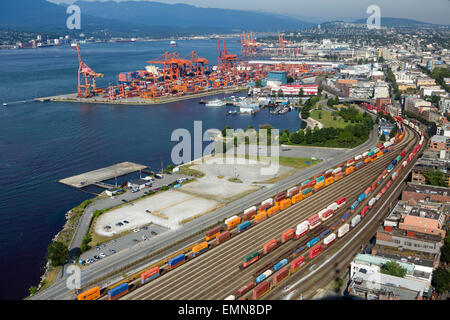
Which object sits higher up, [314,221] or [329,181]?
[329,181]

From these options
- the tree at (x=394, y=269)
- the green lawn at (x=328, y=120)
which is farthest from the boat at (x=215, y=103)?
the tree at (x=394, y=269)

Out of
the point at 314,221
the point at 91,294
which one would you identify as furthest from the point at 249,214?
the point at 91,294

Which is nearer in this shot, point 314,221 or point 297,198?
point 314,221

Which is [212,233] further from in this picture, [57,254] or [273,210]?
[57,254]

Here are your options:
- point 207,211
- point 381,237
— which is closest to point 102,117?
point 207,211

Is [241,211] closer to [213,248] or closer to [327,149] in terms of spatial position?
[213,248]

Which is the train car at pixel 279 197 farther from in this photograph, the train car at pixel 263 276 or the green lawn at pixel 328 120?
the green lawn at pixel 328 120

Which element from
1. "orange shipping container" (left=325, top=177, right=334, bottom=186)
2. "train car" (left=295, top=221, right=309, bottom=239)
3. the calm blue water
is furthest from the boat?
"train car" (left=295, top=221, right=309, bottom=239)

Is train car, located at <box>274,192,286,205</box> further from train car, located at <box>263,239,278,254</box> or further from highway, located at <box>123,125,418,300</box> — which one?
train car, located at <box>263,239,278,254</box>
